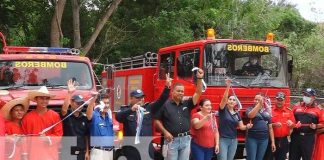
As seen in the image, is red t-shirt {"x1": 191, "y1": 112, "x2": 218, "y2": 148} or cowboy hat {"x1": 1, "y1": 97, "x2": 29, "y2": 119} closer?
cowboy hat {"x1": 1, "y1": 97, "x2": 29, "y2": 119}

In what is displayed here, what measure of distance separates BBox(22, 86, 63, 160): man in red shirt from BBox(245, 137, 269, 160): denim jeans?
3571 millimetres

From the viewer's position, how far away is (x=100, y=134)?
6.89m

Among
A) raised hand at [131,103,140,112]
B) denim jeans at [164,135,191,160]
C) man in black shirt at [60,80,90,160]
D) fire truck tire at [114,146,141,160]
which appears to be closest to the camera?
man in black shirt at [60,80,90,160]

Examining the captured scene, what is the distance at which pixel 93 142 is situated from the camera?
22.7ft

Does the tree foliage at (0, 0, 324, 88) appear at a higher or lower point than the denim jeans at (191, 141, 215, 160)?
higher

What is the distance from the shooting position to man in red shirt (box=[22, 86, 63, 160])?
630 cm

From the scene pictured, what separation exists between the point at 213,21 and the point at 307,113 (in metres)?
10.7

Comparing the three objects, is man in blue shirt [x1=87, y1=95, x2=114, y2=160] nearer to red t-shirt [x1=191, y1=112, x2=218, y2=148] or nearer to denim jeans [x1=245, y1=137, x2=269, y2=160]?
red t-shirt [x1=191, y1=112, x2=218, y2=148]

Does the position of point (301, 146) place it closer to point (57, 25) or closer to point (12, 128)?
point (12, 128)

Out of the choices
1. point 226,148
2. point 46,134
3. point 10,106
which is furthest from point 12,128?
point 226,148

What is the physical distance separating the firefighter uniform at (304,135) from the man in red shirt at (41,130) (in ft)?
14.9

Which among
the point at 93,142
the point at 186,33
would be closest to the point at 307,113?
the point at 93,142

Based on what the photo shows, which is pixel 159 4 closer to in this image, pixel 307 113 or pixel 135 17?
pixel 135 17

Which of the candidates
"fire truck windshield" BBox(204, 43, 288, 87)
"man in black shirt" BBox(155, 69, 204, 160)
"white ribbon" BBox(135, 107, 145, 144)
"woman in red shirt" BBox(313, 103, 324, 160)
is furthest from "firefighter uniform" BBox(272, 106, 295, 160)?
"white ribbon" BBox(135, 107, 145, 144)
